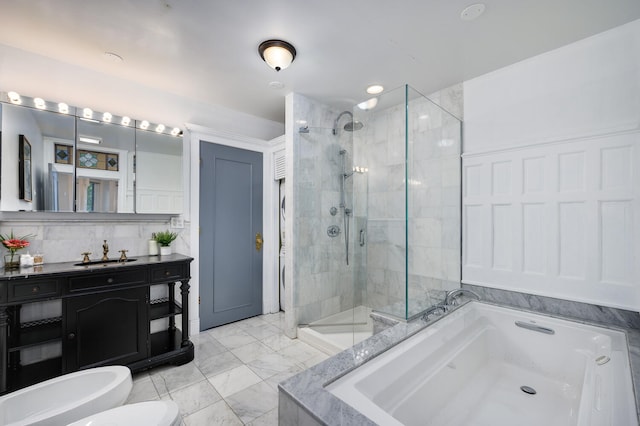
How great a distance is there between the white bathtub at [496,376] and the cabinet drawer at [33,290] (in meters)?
2.01

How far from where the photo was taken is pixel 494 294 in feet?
7.90

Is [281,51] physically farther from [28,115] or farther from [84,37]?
[28,115]

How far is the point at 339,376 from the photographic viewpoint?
1.30 m

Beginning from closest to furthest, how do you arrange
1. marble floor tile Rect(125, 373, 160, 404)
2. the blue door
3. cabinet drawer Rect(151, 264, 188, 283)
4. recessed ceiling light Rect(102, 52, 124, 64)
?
marble floor tile Rect(125, 373, 160, 404) → recessed ceiling light Rect(102, 52, 124, 64) → cabinet drawer Rect(151, 264, 188, 283) → the blue door

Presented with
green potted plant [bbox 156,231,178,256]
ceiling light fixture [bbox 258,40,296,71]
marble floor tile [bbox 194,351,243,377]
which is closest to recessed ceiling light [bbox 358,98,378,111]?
ceiling light fixture [bbox 258,40,296,71]

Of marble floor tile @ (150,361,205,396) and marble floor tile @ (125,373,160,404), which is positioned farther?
marble floor tile @ (150,361,205,396)

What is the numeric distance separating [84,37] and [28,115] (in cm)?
76

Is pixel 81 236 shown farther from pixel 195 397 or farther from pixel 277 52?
pixel 277 52

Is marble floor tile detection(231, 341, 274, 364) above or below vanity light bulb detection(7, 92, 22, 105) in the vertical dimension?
below

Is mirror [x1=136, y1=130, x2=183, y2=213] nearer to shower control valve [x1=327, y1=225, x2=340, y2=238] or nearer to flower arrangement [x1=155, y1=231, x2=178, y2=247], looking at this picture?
flower arrangement [x1=155, y1=231, x2=178, y2=247]

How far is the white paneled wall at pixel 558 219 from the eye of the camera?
6.02 feet

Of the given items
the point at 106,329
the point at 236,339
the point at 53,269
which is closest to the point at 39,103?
the point at 53,269

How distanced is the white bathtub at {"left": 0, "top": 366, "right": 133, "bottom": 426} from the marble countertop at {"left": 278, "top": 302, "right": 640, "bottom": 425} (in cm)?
108

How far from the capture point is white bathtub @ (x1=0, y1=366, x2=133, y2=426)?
131 cm
